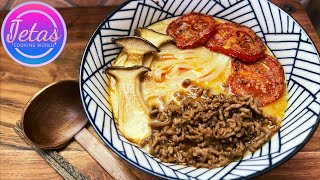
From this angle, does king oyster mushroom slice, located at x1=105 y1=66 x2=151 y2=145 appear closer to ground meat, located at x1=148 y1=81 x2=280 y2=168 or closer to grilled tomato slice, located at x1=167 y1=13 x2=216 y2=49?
ground meat, located at x1=148 y1=81 x2=280 y2=168


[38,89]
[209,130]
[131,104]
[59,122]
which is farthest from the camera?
[38,89]

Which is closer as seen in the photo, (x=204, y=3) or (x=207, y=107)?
(x=207, y=107)

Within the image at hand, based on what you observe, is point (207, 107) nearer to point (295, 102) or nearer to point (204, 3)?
point (295, 102)

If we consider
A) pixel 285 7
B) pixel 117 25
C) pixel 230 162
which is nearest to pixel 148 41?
pixel 117 25

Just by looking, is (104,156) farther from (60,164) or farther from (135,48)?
(135,48)

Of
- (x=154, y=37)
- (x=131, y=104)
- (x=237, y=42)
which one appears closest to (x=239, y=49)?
(x=237, y=42)

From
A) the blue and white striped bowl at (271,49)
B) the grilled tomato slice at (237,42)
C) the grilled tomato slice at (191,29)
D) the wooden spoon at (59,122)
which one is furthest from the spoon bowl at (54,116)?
the grilled tomato slice at (237,42)
